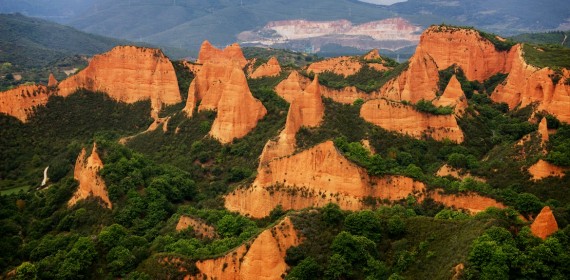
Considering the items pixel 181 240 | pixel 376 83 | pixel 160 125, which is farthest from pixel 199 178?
pixel 376 83

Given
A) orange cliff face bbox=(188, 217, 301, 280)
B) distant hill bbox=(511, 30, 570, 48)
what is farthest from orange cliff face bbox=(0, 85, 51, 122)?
distant hill bbox=(511, 30, 570, 48)

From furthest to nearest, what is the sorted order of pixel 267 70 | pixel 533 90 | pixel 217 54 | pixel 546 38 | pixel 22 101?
pixel 546 38
pixel 217 54
pixel 267 70
pixel 22 101
pixel 533 90

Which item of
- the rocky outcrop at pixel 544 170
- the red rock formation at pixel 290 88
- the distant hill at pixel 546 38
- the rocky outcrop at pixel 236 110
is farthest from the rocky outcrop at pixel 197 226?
the distant hill at pixel 546 38

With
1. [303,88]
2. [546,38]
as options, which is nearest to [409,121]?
[303,88]

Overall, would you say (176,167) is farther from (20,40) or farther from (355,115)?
(20,40)

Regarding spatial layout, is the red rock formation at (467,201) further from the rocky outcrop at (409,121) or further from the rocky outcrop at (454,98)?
the rocky outcrop at (454,98)

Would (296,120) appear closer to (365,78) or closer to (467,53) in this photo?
(365,78)

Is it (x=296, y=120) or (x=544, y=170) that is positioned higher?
(x=296, y=120)
